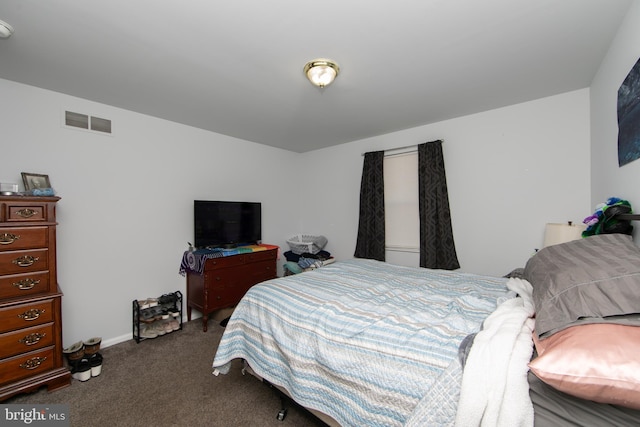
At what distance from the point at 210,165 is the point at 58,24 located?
6.61 ft

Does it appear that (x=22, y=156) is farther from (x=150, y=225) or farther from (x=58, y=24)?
(x=58, y=24)

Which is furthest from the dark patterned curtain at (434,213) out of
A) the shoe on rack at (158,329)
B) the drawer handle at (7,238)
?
the drawer handle at (7,238)

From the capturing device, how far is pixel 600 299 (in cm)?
88

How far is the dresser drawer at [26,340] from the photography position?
1763 millimetres

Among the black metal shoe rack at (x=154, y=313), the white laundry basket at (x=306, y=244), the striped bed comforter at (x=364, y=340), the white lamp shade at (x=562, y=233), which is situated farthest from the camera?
the white laundry basket at (x=306, y=244)

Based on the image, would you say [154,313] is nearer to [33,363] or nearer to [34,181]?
[33,363]

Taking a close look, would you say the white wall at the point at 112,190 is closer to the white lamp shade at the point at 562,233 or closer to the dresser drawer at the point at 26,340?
the dresser drawer at the point at 26,340

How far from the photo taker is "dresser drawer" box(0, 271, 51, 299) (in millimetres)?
1803

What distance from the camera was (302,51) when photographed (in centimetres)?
176

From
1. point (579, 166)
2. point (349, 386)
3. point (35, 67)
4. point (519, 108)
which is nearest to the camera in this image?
point (349, 386)

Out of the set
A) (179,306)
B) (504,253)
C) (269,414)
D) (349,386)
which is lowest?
(269,414)

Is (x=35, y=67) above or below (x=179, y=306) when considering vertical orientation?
above

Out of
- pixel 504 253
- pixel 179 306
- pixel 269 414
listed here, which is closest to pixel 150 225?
pixel 179 306

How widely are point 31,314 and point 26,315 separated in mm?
24
